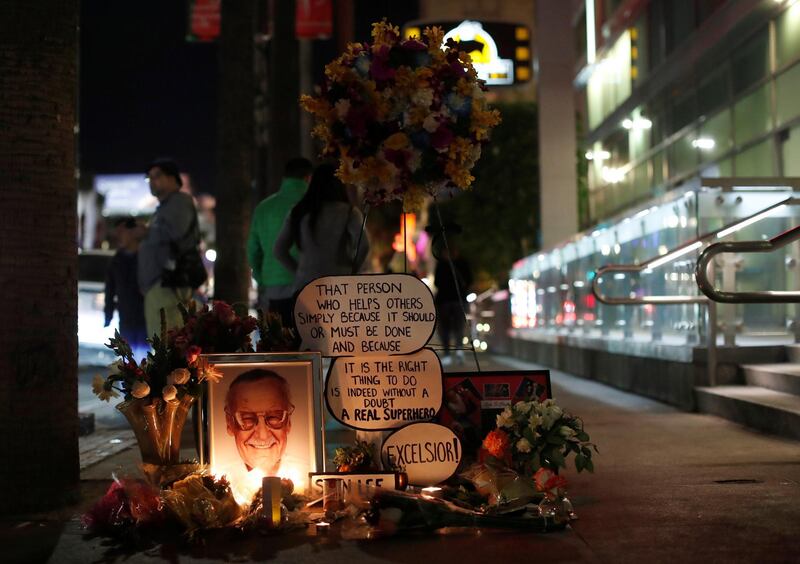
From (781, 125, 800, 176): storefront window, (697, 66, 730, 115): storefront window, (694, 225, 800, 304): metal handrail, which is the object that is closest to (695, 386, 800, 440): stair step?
(694, 225, 800, 304): metal handrail

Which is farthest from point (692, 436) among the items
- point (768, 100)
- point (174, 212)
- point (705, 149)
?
point (705, 149)

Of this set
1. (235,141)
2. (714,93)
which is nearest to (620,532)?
(235,141)

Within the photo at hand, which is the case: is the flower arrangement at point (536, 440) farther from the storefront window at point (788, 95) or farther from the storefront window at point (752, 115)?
the storefront window at point (752, 115)

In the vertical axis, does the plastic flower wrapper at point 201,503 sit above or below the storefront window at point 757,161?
below

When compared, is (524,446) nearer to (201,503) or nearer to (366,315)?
(366,315)

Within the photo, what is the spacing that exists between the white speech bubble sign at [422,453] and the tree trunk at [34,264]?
5.75ft

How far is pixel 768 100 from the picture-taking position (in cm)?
1672

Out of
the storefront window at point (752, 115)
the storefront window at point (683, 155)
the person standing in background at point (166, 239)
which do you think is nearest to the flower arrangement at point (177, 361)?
the person standing in background at point (166, 239)

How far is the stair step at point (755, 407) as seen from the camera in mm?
8039

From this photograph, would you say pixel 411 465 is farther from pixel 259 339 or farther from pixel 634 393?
pixel 634 393

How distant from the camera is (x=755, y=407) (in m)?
8.66

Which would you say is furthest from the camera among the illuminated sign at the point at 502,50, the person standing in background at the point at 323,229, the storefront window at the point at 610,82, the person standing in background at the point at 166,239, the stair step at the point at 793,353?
the storefront window at the point at 610,82

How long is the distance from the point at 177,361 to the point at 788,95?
12.5 m

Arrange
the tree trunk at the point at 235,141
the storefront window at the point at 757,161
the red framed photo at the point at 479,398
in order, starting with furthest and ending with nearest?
1. the storefront window at the point at 757,161
2. the tree trunk at the point at 235,141
3. the red framed photo at the point at 479,398
